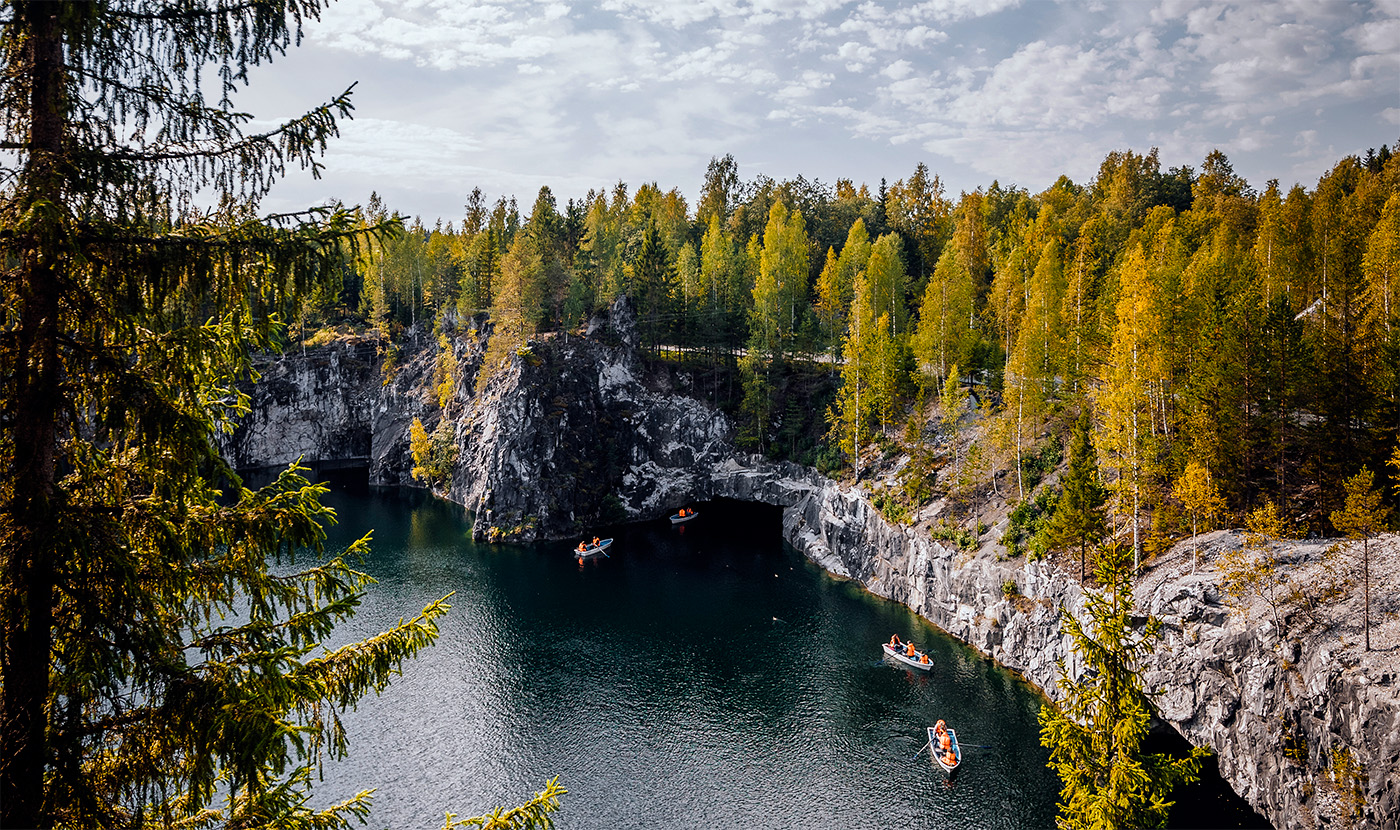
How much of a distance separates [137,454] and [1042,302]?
184 feet

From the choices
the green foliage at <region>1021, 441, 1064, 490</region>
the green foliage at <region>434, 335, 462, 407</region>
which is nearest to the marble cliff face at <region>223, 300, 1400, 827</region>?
the green foliage at <region>434, 335, 462, 407</region>

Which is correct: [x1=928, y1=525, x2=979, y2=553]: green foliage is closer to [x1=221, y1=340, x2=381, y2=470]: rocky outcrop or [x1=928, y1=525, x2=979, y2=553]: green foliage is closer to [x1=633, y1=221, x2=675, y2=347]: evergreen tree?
[x1=633, y1=221, x2=675, y2=347]: evergreen tree

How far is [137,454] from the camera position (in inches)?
280

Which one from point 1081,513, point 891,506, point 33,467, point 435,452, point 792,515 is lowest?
point 792,515

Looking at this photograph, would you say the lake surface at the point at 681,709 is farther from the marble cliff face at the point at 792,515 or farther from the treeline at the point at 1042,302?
the treeline at the point at 1042,302

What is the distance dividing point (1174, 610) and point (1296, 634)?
17.1 ft

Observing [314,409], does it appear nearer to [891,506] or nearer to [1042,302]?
[891,506]

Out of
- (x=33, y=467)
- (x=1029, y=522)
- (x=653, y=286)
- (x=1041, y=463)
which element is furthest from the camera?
(x=653, y=286)

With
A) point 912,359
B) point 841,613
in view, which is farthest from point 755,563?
point 912,359

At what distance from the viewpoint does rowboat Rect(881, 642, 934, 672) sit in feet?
144

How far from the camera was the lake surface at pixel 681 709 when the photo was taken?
108ft

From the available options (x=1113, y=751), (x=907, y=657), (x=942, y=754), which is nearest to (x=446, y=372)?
(x=907, y=657)

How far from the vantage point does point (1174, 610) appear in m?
34.2

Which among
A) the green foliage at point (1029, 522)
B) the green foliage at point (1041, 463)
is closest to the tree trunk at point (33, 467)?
the green foliage at point (1029, 522)
